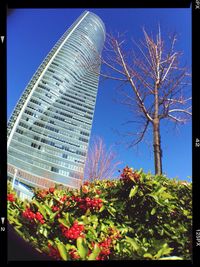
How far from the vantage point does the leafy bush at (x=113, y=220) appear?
2746 millimetres

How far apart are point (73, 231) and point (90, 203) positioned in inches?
17.3

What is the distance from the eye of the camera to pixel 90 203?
3.12m

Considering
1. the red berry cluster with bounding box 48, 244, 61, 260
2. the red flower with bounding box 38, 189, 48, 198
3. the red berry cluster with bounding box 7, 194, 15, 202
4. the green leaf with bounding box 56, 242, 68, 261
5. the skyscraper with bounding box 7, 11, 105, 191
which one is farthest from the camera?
Result: the skyscraper with bounding box 7, 11, 105, 191

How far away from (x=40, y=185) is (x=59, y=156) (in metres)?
0.51

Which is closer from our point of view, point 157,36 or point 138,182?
point 138,182

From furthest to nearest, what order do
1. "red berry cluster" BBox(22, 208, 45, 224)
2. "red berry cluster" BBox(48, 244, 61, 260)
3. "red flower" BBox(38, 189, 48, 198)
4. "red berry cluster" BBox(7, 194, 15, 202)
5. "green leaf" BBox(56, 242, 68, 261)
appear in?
"red flower" BBox(38, 189, 48, 198), "red berry cluster" BBox(7, 194, 15, 202), "red berry cluster" BBox(22, 208, 45, 224), "red berry cluster" BBox(48, 244, 61, 260), "green leaf" BBox(56, 242, 68, 261)

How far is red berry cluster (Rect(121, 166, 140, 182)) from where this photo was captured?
3.26 meters

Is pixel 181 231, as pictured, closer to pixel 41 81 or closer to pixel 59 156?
pixel 59 156

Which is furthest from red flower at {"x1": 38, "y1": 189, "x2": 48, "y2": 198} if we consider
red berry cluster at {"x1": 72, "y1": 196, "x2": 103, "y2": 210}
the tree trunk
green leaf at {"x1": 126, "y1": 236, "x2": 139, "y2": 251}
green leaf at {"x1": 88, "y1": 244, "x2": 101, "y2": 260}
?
the tree trunk

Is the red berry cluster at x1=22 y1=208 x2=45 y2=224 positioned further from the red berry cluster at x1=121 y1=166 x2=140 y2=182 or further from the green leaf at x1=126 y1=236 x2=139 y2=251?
the red berry cluster at x1=121 y1=166 x2=140 y2=182

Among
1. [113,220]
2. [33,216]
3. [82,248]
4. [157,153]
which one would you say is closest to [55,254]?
[82,248]

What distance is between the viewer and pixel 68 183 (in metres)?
3.58
